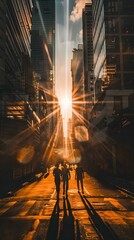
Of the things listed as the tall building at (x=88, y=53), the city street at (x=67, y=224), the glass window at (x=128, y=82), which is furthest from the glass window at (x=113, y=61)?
the tall building at (x=88, y=53)

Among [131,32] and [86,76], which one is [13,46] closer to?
[131,32]

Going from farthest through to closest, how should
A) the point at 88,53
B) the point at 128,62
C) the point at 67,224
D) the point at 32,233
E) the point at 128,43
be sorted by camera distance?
the point at 88,53 < the point at 128,43 < the point at 128,62 < the point at 67,224 < the point at 32,233

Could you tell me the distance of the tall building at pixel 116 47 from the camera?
63656 mm

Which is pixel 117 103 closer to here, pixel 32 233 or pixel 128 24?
pixel 128 24

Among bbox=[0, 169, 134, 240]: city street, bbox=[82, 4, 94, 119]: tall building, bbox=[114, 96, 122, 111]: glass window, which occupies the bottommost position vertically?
bbox=[0, 169, 134, 240]: city street

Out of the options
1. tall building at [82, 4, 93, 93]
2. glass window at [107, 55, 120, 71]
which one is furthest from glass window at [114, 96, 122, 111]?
tall building at [82, 4, 93, 93]

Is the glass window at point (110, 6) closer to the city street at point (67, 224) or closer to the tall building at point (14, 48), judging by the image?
the tall building at point (14, 48)

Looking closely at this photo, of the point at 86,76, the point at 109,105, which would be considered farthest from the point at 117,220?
the point at 86,76

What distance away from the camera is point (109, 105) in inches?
2410

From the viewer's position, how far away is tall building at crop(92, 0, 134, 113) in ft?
209

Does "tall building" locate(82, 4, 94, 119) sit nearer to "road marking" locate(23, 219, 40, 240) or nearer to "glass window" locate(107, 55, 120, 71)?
"glass window" locate(107, 55, 120, 71)

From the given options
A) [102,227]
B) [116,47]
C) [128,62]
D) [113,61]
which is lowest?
[102,227]

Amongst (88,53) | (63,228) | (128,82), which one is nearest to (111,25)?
(128,82)

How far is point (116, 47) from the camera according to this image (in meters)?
67.5
